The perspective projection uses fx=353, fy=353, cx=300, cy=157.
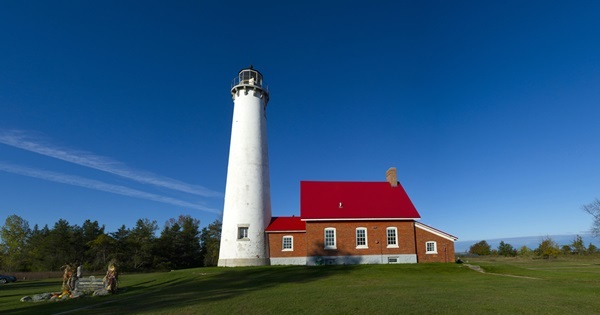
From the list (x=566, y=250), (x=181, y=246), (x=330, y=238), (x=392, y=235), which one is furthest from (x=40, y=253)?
(x=566, y=250)

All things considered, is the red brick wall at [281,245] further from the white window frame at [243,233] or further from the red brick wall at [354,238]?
the white window frame at [243,233]

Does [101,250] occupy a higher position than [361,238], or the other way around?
[361,238]

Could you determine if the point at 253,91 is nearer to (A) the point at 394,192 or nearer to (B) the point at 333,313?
(A) the point at 394,192

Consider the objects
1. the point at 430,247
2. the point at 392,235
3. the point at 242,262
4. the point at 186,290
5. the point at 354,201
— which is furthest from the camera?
the point at 354,201

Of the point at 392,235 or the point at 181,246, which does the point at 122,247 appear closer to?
the point at 181,246

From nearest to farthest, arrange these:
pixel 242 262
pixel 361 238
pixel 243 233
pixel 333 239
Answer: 1. pixel 242 262
2. pixel 243 233
3. pixel 333 239
4. pixel 361 238

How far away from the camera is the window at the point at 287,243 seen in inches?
1224

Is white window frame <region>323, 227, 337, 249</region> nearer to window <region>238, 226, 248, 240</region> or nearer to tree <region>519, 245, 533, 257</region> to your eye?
window <region>238, 226, 248, 240</region>

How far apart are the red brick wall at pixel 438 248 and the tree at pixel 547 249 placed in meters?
33.1

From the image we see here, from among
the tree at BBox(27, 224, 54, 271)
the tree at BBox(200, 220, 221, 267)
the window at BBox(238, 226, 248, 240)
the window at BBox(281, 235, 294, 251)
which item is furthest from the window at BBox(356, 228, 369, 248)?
the tree at BBox(27, 224, 54, 271)

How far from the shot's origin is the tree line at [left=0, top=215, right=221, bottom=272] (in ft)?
174

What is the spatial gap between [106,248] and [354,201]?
4197 centimetres

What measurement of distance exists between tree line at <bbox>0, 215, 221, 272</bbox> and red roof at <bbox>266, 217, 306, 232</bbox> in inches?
981

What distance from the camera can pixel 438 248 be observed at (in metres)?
31.0
